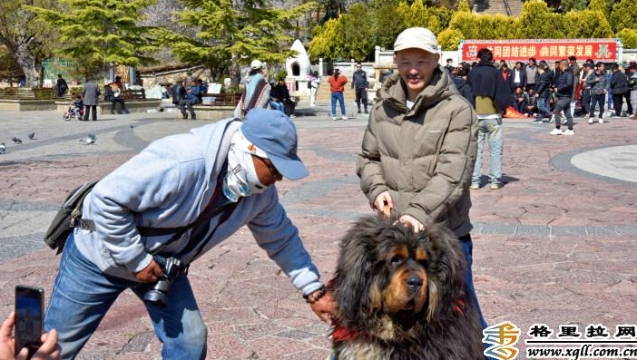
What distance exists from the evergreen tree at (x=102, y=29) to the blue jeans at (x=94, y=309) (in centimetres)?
2862

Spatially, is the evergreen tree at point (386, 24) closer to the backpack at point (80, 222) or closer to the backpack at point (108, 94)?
the backpack at point (108, 94)

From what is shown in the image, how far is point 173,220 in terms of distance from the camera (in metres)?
2.96

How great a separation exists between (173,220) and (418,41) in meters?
1.44

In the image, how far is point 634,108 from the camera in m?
24.0

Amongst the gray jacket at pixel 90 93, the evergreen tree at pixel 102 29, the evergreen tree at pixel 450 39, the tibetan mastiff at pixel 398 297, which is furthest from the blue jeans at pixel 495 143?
the evergreen tree at pixel 450 39

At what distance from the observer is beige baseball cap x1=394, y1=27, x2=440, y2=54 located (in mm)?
3457

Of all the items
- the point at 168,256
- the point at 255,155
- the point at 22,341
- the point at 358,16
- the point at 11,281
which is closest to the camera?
the point at 22,341

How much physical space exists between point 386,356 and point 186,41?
82.4ft

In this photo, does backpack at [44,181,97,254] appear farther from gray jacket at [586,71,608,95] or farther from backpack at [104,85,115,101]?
backpack at [104,85,115,101]

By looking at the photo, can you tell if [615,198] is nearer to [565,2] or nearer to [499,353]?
[499,353]

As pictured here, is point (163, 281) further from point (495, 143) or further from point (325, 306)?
point (495, 143)

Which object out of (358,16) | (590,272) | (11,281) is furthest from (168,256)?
(358,16)

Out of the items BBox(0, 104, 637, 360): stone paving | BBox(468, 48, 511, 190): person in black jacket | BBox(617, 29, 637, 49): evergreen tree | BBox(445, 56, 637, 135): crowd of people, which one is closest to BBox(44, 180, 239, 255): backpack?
BBox(0, 104, 637, 360): stone paving

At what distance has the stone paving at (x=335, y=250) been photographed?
4973 millimetres
